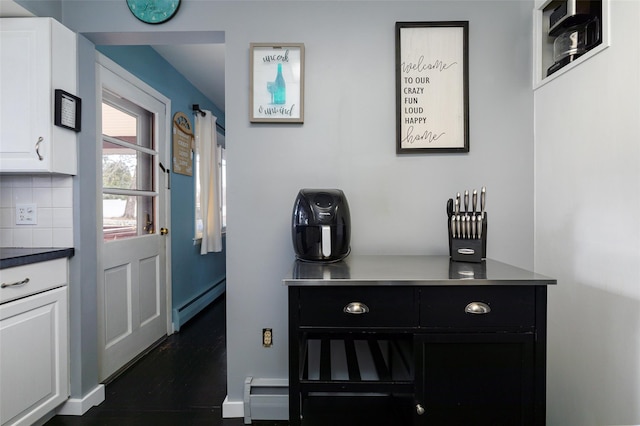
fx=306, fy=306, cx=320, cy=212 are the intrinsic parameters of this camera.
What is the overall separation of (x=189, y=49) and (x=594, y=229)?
9.39ft

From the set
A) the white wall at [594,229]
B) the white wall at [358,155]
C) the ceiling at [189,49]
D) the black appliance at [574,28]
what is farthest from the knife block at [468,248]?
the ceiling at [189,49]

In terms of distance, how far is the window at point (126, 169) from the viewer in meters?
2.03

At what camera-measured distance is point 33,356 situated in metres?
1.40

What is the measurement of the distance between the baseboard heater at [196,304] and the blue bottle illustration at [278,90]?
7.05 ft

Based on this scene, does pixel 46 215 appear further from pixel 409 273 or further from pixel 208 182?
pixel 409 273

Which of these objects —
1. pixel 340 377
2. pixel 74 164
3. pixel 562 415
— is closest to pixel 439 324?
pixel 340 377

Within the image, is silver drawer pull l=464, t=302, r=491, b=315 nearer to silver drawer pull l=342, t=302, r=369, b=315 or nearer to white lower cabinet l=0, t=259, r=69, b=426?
silver drawer pull l=342, t=302, r=369, b=315

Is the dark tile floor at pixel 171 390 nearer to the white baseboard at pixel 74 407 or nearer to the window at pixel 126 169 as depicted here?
the white baseboard at pixel 74 407

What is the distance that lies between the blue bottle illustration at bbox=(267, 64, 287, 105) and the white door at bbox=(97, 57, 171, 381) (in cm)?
112

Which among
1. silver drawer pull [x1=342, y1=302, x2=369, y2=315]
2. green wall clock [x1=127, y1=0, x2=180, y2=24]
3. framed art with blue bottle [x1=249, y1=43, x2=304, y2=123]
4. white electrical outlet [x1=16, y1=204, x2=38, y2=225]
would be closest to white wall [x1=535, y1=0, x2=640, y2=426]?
silver drawer pull [x1=342, y1=302, x2=369, y2=315]

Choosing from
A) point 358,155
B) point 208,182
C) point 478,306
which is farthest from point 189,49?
point 478,306

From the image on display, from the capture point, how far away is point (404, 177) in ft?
5.30

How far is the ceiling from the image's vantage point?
161cm

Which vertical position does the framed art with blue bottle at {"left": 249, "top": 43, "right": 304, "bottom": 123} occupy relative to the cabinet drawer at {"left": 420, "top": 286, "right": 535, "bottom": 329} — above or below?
above
